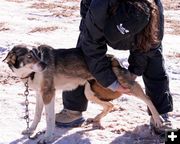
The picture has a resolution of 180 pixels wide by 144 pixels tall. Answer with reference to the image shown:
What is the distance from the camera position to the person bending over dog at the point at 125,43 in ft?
15.5

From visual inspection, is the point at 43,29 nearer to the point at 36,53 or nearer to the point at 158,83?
the point at 36,53

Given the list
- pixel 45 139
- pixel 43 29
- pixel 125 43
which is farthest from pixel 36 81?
pixel 43 29

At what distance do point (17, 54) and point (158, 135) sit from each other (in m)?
1.76

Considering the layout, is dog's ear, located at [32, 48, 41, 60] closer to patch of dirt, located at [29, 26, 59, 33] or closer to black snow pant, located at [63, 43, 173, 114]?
black snow pant, located at [63, 43, 173, 114]

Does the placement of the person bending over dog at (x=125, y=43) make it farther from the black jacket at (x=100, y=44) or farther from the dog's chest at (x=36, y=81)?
the dog's chest at (x=36, y=81)

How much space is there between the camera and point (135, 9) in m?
4.75

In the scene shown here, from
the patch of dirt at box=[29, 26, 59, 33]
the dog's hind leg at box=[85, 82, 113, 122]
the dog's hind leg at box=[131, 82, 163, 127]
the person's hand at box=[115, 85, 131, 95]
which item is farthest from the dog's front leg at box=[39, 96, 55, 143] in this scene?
the patch of dirt at box=[29, 26, 59, 33]

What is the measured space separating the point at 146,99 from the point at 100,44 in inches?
33.3

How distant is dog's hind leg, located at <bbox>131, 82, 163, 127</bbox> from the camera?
5.26 metres

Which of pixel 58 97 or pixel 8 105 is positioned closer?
pixel 8 105

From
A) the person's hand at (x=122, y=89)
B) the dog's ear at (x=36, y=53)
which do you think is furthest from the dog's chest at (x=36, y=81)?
the person's hand at (x=122, y=89)

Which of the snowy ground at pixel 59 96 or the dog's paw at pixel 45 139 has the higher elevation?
the dog's paw at pixel 45 139

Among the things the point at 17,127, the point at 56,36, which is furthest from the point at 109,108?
the point at 56,36

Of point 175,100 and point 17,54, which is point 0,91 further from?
point 175,100
